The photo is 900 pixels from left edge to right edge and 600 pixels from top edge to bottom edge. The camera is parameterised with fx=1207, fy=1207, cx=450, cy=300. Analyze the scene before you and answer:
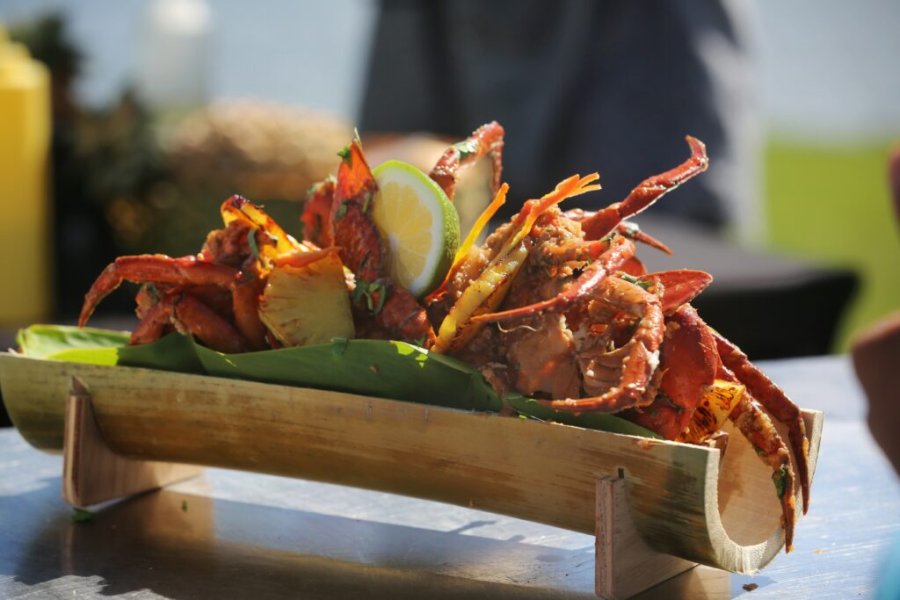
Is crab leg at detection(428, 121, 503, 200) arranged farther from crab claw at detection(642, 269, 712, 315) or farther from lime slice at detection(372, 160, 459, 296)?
crab claw at detection(642, 269, 712, 315)

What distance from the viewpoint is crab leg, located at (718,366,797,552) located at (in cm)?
120

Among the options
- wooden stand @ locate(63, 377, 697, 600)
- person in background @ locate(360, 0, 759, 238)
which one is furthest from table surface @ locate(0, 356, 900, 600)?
person in background @ locate(360, 0, 759, 238)

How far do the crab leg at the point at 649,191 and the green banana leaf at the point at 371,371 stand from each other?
258mm

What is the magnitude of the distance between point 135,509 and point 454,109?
360 centimetres

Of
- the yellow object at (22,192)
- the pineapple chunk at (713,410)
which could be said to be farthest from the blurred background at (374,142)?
the pineapple chunk at (713,410)

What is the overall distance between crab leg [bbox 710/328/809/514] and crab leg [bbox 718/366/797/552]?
3 cm

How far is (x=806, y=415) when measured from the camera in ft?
4.20

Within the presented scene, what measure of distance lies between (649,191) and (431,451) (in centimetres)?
38

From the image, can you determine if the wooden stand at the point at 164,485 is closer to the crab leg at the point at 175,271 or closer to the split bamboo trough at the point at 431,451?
the split bamboo trough at the point at 431,451

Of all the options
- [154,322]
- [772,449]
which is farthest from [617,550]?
[154,322]

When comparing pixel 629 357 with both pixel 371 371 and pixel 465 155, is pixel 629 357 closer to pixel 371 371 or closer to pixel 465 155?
pixel 371 371

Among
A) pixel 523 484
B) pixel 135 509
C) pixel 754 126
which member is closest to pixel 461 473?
pixel 523 484

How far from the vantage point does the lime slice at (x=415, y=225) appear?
1332mm

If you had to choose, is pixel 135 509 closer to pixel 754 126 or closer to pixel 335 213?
pixel 335 213
